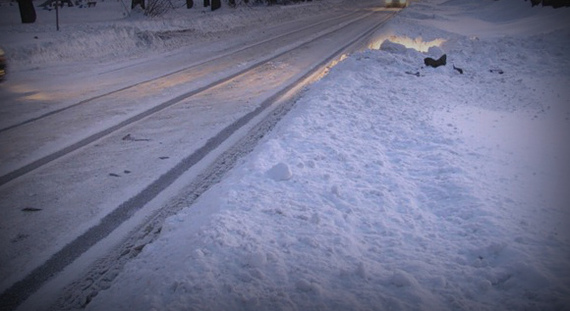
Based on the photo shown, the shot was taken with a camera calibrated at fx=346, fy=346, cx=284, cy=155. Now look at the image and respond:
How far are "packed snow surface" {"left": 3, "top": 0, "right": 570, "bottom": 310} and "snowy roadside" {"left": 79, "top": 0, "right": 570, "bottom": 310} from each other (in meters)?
0.01

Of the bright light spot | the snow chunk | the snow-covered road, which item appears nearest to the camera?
the snow-covered road

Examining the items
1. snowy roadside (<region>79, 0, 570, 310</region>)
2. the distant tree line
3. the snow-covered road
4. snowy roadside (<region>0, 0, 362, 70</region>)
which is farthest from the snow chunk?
the distant tree line

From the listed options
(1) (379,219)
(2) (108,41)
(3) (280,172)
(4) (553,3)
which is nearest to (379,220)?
(1) (379,219)

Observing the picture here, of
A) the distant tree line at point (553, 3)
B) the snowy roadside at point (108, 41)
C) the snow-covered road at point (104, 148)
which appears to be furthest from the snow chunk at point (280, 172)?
the distant tree line at point (553, 3)

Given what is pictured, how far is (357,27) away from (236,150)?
17.1 metres

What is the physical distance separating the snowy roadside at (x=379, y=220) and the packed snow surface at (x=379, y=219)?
0.04ft

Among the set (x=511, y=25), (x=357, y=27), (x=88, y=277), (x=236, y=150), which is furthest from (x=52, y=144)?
(x=511, y=25)

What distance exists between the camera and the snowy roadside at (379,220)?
2.51m

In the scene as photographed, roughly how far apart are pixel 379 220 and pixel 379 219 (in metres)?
0.02

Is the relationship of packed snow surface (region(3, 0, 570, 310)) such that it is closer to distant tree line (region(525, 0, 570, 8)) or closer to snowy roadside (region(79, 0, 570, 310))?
snowy roadside (region(79, 0, 570, 310))

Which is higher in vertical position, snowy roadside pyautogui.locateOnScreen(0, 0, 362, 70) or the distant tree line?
the distant tree line

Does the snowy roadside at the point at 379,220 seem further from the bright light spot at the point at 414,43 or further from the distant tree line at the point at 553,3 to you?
the distant tree line at the point at 553,3

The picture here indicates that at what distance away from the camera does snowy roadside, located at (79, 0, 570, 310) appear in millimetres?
2508

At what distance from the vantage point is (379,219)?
344 centimetres
